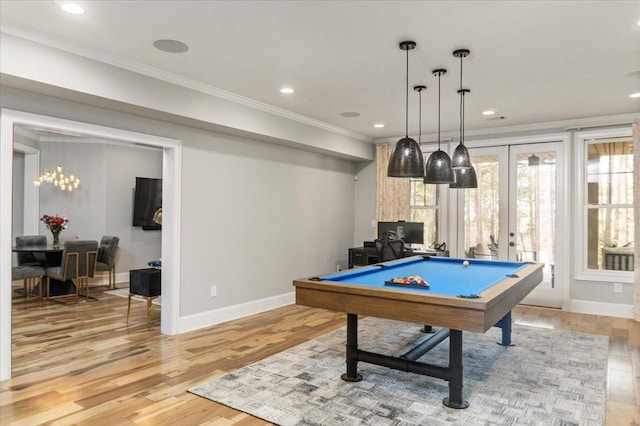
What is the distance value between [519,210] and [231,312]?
4381 mm

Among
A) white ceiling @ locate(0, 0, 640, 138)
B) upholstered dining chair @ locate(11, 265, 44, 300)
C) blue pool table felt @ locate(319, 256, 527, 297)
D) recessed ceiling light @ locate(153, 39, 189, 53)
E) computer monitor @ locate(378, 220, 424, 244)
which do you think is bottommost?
upholstered dining chair @ locate(11, 265, 44, 300)

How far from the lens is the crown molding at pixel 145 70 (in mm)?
3104

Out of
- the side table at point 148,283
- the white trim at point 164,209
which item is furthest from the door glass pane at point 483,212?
the side table at point 148,283

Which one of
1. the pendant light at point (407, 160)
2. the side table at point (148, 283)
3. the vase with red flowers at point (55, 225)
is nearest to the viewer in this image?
the pendant light at point (407, 160)

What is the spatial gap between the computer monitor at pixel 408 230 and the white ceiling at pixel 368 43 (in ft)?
7.42

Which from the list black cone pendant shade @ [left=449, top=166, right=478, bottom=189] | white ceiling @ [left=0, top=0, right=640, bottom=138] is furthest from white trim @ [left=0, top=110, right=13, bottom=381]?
black cone pendant shade @ [left=449, top=166, right=478, bottom=189]

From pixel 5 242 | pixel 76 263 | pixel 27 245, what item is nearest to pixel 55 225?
pixel 27 245

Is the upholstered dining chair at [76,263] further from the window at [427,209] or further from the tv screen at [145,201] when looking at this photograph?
the window at [427,209]

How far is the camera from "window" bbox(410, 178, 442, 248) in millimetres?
6996

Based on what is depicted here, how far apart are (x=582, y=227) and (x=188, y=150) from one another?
5286 millimetres

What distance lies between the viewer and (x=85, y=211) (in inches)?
315

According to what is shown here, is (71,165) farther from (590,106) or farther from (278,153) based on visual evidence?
(590,106)

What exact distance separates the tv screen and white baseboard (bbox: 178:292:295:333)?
3.82 m

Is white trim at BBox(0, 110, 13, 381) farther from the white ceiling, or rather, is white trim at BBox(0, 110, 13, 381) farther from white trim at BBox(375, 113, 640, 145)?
white trim at BBox(375, 113, 640, 145)
